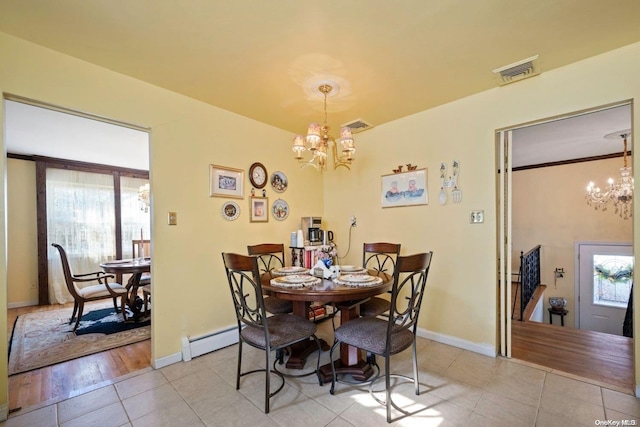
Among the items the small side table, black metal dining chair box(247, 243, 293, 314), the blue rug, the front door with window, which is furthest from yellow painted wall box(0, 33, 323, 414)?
the front door with window

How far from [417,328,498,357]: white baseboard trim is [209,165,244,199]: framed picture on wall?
245 centimetres

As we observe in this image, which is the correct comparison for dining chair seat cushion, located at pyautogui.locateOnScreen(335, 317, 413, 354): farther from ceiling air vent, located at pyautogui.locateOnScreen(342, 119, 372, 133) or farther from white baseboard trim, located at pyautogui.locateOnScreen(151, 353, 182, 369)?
ceiling air vent, located at pyautogui.locateOnScreen(342, 119, 372, 133)

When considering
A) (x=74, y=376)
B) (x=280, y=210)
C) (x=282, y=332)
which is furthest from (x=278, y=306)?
(x=74, y=376)

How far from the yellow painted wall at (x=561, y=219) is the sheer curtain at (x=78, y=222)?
25.7ft

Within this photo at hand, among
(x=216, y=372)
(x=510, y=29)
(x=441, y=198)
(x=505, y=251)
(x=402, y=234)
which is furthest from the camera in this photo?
(x=402, y=234)

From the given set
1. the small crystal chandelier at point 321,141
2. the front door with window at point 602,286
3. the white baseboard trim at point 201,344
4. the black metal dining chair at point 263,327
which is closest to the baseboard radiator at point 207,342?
the white baseboard trim at point 201,344

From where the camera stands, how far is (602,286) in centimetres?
478

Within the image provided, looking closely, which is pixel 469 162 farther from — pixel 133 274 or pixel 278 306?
pixel 133 274

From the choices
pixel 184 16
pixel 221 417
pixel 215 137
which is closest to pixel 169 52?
pixel 184 16

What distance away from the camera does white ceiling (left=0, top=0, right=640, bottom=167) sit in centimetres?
148

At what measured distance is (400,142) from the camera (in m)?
3.05

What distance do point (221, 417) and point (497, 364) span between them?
219cm

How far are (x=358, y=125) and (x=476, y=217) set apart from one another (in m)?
1.63

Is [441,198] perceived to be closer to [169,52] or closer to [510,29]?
[510,29]
